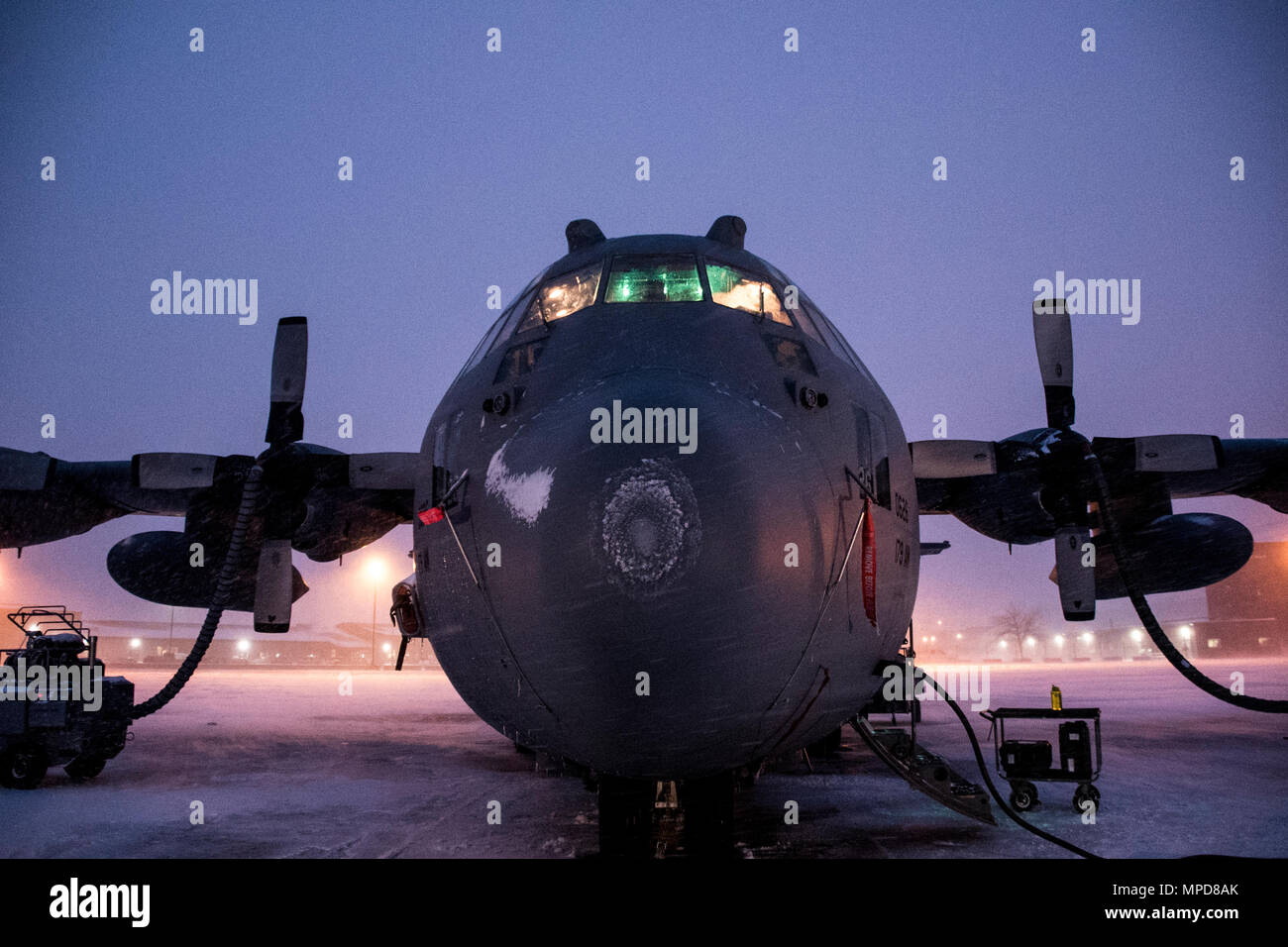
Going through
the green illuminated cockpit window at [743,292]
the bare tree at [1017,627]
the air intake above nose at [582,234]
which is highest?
the air intake above nose at [582,234]

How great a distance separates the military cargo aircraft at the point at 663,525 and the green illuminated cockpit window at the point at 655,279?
16 mm

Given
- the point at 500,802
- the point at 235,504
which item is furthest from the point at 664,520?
the point at 500,802

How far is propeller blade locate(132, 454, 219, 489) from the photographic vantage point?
7.09 metres

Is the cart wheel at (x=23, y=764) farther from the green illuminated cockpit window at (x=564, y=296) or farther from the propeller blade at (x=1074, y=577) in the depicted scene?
the propeller blade at (x=1074, y=577)

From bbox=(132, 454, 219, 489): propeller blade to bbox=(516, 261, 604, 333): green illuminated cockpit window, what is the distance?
3.76 metres

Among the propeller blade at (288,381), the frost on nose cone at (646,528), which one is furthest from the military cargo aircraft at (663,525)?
the propeller blade at (288,381)

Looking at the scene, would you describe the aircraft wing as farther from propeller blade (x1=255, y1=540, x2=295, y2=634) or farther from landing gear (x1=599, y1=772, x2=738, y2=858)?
landing gear (x1=599, y1=772, x2=738, y2=858)

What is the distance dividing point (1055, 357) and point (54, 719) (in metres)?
13.0

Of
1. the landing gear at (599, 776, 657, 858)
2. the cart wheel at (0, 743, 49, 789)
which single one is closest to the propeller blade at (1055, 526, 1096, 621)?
the landing gear at (599, 776, 657, 858)

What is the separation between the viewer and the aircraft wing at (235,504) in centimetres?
694

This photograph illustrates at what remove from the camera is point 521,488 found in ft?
11.7

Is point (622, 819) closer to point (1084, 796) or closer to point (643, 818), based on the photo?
point (643, 818)
